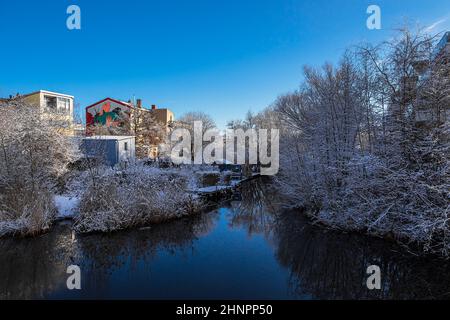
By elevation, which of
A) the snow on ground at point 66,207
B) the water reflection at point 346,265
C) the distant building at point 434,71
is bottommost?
the water reflection at point 346,265

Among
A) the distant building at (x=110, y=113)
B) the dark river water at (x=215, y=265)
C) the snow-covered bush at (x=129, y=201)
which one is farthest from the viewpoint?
the distant building at (x=110, y=113)

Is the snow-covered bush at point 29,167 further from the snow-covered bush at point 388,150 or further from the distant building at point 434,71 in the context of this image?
the distant building at point 434,71

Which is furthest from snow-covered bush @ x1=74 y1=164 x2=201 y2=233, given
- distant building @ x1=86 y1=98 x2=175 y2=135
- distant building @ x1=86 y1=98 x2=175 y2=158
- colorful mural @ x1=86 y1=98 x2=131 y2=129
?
colorful mural @ x1=86 y1=98 x2=131 y2=129

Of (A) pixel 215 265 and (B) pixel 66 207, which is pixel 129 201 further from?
(A) pixel 215 265

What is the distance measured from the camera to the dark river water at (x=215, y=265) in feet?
17.5

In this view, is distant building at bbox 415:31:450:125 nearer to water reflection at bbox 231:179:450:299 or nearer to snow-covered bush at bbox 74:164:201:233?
water reflection at bbox 231:179:450:299

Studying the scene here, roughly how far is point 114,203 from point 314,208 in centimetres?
812

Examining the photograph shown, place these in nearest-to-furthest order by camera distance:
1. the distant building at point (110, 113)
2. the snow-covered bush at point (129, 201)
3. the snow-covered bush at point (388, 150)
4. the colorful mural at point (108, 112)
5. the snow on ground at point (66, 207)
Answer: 1. the snow-covered bush at point (388, 150)
2. the snow-covered bush at point (129, 201)
3. the snow on ground at point (66, 207)
4. the distant building at point (110, 113)
5. the colorful mural at point (108, 112)

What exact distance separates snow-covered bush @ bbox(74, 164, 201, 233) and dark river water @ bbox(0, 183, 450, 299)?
55 centimetres

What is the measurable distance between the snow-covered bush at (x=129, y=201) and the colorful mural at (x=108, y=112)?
24085 mm

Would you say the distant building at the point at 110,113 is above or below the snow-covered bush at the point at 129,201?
above

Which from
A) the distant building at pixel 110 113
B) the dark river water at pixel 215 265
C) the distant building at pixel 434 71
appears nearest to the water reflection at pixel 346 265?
the dark river water at pixel 215 265

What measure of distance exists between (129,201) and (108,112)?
29777 millimetres
